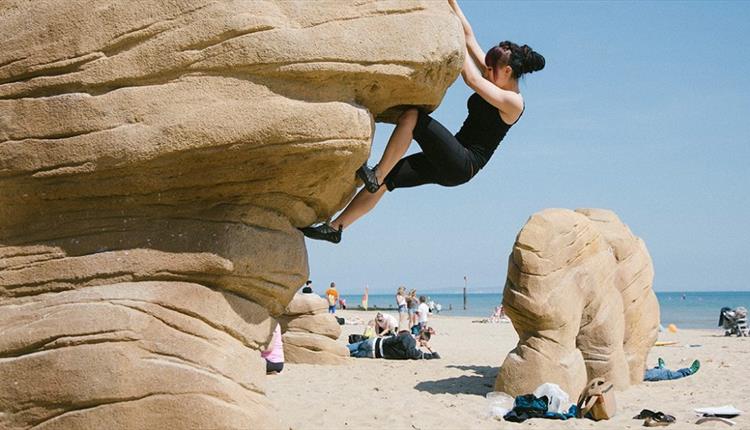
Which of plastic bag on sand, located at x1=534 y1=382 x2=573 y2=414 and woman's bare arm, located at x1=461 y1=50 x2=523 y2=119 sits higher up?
woman's bare arm, located at x1=461 y1=50 x2=523 y2=119

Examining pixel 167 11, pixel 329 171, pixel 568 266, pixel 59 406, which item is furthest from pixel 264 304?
pixel 568 266

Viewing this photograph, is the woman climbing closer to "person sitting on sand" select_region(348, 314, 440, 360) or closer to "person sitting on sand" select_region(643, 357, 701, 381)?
"person sitting on sand" select_region(643, 357, 701, 381)

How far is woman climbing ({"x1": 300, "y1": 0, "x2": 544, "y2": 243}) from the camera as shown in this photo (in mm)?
5570

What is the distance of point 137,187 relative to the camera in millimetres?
5105

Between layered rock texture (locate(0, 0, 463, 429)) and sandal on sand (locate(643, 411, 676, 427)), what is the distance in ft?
18.5

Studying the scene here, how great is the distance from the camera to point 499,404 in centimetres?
1035

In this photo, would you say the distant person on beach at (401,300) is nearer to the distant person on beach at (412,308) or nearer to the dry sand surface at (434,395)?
the distant person on beach at (412,308)

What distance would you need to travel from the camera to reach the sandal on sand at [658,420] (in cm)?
926

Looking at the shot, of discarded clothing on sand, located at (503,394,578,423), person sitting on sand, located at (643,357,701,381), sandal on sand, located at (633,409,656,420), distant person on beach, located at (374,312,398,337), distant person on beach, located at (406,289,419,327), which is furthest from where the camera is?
distant person on beach, located at (406,289,419,327)

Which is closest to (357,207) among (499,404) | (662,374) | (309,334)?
(499,404)

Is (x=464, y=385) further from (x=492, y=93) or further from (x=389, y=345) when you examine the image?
(x=492, y=93)

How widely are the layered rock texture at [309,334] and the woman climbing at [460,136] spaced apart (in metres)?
9.58

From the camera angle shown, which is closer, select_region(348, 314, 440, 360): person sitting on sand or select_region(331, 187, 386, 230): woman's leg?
select_region(331, 187, 386, 230): woman's leg

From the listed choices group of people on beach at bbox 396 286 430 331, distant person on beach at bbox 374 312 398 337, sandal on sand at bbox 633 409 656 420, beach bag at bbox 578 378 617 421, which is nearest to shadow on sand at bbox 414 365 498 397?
beach bag at bbox 578 378 617 421
